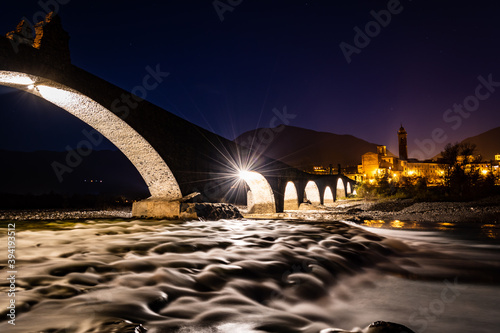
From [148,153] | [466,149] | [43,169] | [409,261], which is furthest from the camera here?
[43,169]

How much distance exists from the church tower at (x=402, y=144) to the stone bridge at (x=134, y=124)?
3008 inches

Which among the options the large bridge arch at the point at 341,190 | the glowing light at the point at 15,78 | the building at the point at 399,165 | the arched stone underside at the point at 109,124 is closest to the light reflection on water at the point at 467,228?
the arched stone underside at the point at 109,124

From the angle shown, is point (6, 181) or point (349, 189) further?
point (6, 181)

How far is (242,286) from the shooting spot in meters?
3.33

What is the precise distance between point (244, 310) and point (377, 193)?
40591 mm

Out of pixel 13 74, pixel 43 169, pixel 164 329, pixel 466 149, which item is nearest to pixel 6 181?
pixel 43 169

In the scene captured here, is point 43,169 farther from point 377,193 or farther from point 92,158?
point 377,193

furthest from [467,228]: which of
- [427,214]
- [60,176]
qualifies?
[60,176]

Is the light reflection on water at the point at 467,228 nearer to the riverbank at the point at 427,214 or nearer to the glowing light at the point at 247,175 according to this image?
the riverbank at the point at 427,214

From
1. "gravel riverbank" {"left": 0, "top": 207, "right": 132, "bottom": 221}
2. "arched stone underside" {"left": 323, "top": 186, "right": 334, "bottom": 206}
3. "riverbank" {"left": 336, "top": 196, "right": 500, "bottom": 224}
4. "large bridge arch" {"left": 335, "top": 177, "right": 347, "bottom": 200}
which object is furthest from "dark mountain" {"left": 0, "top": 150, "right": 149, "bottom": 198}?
"riverbank" {"left": 336, "top": 196, "right": 500, "bottom": 224}

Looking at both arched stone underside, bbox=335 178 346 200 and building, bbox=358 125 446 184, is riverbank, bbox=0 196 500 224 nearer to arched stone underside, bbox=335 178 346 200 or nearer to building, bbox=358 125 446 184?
arched stone underside, bbox=335 178 346 200

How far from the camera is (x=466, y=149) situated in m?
30.8

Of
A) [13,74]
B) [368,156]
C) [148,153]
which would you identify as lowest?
[148,153]

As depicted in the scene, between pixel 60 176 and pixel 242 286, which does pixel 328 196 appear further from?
pixel 60 176
